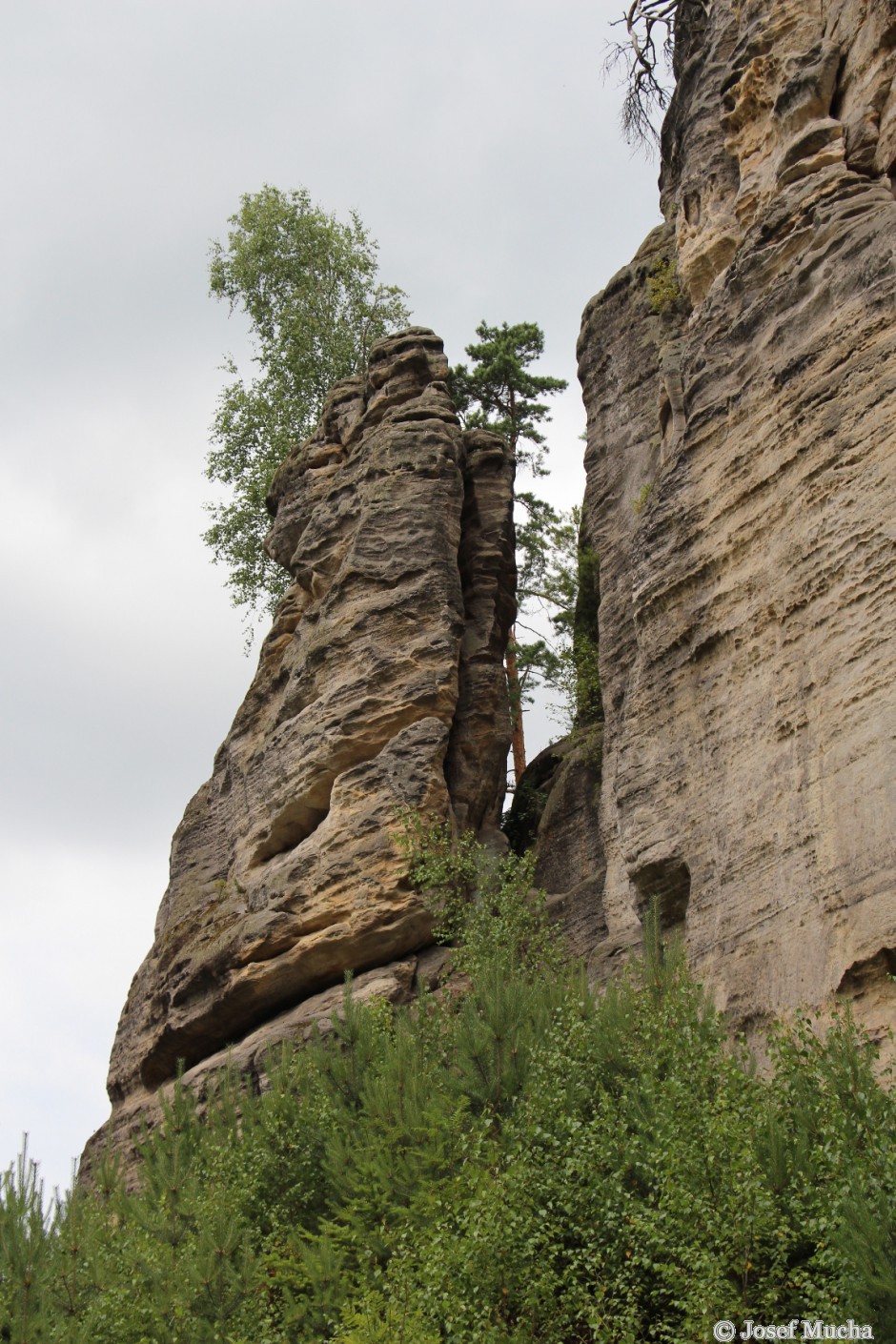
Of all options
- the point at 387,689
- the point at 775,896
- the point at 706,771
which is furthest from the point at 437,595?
the point at 775,896

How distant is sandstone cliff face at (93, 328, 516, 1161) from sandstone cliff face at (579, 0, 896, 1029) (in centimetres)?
269

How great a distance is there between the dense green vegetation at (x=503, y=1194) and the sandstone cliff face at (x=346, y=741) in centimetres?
392

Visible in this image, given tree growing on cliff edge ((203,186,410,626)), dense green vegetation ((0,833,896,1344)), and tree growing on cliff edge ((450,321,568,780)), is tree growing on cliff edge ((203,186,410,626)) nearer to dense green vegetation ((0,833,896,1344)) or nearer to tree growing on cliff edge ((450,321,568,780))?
tree growing on cliff edge ((450,321,568,780))

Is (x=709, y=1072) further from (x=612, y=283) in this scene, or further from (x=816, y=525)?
(x=612, y=283)

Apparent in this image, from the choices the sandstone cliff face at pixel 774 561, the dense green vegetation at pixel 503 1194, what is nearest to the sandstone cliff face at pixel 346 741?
the sandstone cliff face at pixel 774 561

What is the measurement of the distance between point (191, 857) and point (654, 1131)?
15102 millimetres

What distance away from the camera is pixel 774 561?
15.4 m

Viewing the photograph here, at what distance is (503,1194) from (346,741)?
35.9 ft

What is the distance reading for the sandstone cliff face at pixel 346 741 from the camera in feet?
65.6

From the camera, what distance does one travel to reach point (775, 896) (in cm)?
1384

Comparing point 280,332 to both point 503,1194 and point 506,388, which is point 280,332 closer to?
point 506,388

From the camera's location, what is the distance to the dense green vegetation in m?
9.38

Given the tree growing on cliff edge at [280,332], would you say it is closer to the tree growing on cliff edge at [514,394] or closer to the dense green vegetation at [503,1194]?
the tree growing on cliff edge at [514,394]

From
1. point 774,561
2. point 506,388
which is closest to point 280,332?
point 506,388
